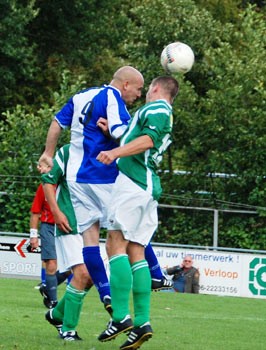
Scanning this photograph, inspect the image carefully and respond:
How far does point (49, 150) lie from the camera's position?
929cm

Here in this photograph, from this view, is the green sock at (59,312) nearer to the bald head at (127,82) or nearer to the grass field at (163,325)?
the grass field at (163,325)

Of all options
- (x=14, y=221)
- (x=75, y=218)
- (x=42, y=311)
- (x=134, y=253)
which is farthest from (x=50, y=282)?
(x=14, y=221)

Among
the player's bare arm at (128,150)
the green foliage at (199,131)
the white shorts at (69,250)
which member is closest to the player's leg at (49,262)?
the white shorts at (69,250)

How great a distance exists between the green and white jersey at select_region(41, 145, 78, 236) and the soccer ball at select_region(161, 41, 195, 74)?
1355mm

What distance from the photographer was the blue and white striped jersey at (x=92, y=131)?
9227mm

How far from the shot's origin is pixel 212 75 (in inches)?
1187

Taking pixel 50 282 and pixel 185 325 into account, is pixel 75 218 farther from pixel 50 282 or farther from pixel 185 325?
pixel 50 282

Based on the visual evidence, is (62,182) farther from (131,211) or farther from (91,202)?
(131,211)

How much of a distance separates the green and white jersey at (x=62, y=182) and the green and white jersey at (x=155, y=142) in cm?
119

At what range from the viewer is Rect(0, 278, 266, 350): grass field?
9234 mm

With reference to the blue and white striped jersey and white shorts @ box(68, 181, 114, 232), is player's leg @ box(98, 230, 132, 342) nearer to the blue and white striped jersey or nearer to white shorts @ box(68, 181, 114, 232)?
white shorts @ box(68, 181, 114, 232)

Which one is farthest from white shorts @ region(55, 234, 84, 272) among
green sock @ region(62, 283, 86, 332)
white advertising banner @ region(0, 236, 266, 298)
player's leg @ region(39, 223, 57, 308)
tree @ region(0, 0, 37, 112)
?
tree @ region(0, 0, 37, 112)

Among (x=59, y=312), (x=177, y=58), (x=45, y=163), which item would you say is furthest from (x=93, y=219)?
(x=177, y=58)

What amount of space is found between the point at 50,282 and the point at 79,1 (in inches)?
873
